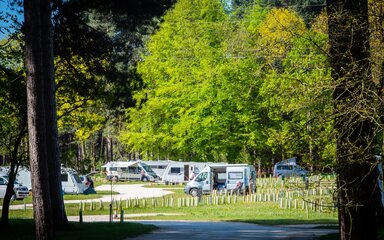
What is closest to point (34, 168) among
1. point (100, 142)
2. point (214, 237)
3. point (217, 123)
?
point (214, 237)

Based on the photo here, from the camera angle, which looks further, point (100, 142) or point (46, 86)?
point (100, 142)

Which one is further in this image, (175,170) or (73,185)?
(175,170)

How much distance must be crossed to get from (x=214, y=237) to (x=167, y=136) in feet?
111

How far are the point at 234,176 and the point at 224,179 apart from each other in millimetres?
2698

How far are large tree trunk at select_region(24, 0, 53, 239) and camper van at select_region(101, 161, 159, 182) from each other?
1817 inches

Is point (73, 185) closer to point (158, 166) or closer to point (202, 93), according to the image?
point (202, 93)

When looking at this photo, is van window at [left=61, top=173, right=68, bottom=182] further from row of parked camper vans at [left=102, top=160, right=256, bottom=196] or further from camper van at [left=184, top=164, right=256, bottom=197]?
camper van at [left=184, top=164, right=256, bottom=197]

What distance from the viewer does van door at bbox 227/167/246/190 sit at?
4178 cm

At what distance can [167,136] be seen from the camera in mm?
51812

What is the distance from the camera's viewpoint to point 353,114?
8.88 m

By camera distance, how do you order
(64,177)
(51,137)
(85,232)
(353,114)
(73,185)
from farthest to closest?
(73,185), (64,177), (51,137), (85,232), (353,114)

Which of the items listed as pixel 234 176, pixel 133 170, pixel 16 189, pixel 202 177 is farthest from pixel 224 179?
pixel 133 170

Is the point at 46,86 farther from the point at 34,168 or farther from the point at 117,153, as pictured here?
the point at 117,153

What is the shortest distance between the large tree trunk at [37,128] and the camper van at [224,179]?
87.6 feet
